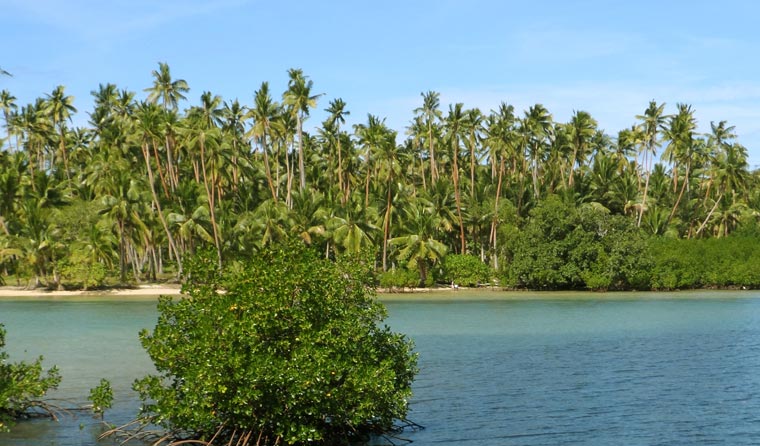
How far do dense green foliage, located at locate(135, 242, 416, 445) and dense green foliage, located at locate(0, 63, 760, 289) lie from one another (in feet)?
164

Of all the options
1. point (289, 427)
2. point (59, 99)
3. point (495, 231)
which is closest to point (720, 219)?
point (495, 231)

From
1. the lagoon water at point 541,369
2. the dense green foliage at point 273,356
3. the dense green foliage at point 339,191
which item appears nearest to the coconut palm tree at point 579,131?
the dense green foliage at point 339,191

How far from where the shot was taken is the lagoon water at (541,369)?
66.4 ft

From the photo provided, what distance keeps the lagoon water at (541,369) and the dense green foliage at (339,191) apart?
56.9 ft

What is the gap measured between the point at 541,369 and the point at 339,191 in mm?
66010

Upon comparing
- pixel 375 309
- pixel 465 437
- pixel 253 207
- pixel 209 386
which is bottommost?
pixel 465 437

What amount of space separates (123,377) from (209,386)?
13.3 m

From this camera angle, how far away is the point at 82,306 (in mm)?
62844

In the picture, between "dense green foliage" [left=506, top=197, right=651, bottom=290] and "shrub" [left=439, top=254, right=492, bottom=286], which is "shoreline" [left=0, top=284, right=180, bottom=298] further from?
"dense green foliage" [left=506, top=197, right=651, bottom=290]

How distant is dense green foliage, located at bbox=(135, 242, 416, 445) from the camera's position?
52.5 ft

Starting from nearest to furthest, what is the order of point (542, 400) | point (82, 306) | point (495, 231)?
point (542, 400) → point (82, 306) → point (495, 231)

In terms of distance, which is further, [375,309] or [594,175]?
[594,175]

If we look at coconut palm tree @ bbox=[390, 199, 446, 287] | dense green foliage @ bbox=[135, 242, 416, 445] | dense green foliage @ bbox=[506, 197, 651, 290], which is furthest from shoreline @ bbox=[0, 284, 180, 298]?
dense green foliage @ bbox=[135, 242, 416, 445]

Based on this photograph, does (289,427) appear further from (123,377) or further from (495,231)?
(495,231)
